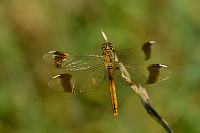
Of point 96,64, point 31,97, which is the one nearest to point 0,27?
point 31,97

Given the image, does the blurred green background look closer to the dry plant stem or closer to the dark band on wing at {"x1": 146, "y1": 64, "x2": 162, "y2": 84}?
the dark band on wing at {"x1": 146, "y1": 64, "x2": 162, "y2": 84}

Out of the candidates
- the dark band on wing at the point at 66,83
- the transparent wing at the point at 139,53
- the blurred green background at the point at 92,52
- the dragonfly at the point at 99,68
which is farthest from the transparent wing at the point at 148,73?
the blurred green background at the point at 92,52

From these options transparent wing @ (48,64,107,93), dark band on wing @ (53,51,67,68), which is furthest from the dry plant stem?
dark band on wing @ (53,51,67,68)

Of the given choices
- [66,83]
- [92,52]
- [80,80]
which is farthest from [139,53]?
[92,52]

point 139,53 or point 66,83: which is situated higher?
point 139,53

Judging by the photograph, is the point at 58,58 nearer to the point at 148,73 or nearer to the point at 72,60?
the point at 72,60

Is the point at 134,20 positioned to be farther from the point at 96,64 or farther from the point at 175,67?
the point at 96,64
